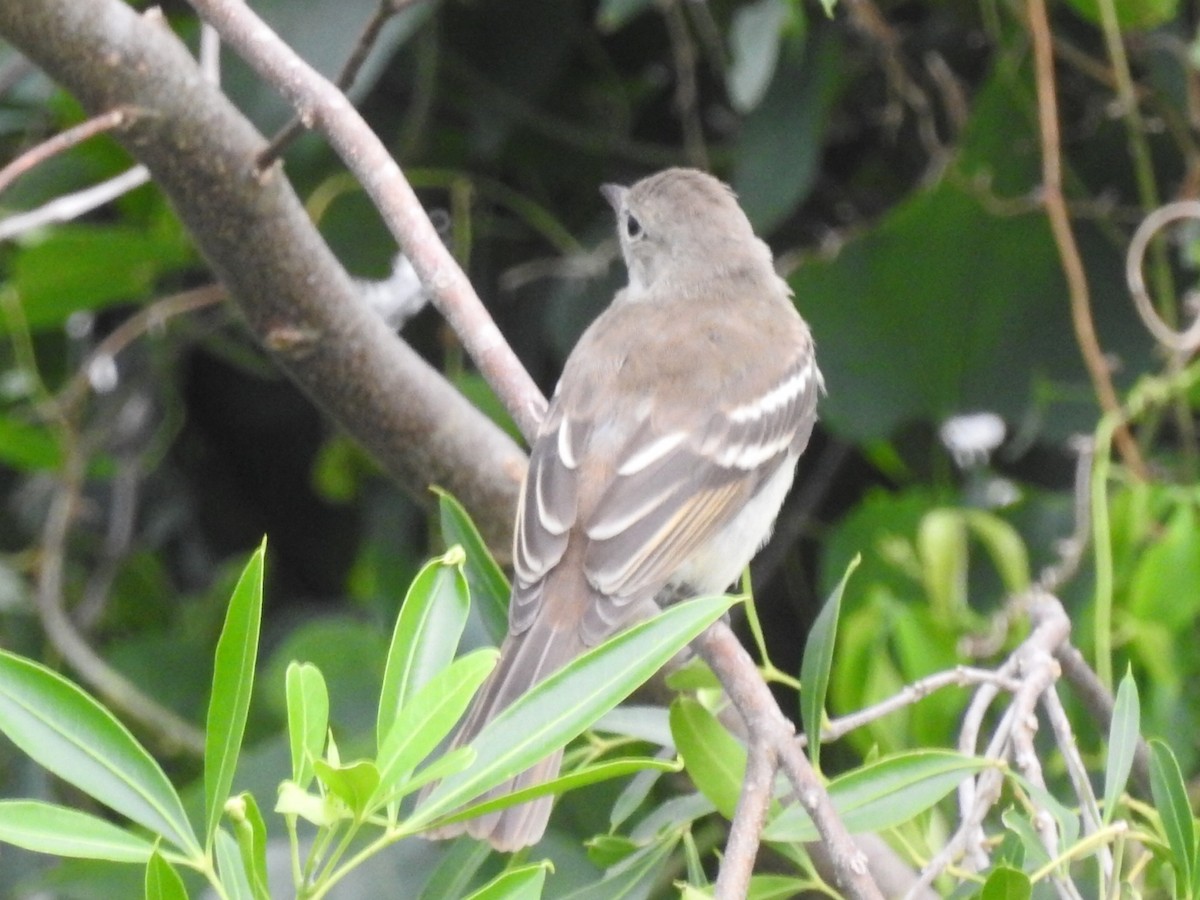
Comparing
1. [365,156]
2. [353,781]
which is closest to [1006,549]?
[365,156]

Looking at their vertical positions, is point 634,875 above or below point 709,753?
below

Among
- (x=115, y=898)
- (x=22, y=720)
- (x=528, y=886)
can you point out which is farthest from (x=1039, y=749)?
(x=22, y=720)

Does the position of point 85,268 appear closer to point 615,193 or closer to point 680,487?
point 615,193

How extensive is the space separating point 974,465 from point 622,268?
106 centimetres

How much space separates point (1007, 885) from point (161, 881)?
33.7 inches

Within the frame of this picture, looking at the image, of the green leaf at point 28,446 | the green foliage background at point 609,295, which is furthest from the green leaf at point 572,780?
the green leaf at point 28,446

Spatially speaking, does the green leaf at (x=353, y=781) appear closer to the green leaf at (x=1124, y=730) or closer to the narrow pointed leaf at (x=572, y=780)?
the narrow pointed leaf at (x=572, y=780)

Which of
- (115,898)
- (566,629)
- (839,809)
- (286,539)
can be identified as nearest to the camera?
(839,809)

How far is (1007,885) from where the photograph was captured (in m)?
1.63

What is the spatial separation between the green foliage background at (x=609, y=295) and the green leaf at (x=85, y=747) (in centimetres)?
150

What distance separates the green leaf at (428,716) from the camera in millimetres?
1527

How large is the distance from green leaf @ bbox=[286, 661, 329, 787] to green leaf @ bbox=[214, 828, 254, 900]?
12 cm

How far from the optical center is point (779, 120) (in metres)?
3.85

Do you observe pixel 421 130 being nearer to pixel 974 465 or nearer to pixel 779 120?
pixel 779 120
